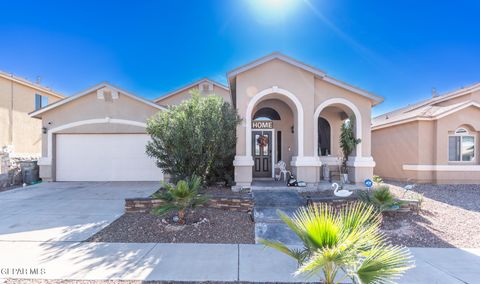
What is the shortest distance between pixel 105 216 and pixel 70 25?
37.6 ft

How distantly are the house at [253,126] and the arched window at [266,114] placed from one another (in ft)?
0.17

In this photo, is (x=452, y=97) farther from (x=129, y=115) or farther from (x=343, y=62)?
(x=129, y=115)

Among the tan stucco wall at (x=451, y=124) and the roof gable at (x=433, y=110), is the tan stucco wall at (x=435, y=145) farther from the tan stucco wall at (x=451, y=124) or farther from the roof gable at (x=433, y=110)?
the roof gable at (x=433, y=110)

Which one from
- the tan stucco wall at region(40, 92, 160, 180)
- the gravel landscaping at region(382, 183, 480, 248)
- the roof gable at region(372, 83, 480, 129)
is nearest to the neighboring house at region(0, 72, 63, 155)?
the tan stucco wall at region(40, 92, 160, 180)

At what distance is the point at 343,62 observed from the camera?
13.5 metres

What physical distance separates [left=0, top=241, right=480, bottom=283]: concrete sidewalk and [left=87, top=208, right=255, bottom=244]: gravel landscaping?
0.28 metres

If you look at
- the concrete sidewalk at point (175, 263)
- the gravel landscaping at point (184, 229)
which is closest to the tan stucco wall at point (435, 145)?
the concrete sidewalk at point (175, 263)

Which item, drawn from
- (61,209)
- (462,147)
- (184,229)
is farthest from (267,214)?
(462,147)

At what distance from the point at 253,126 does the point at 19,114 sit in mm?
17408

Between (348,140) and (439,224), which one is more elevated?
(348,140)

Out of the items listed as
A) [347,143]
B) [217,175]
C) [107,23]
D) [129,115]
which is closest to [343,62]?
[347,143]

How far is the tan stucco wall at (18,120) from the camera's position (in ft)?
49.8

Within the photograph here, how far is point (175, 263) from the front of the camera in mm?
4020

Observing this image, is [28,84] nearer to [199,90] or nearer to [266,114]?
[199,90]
